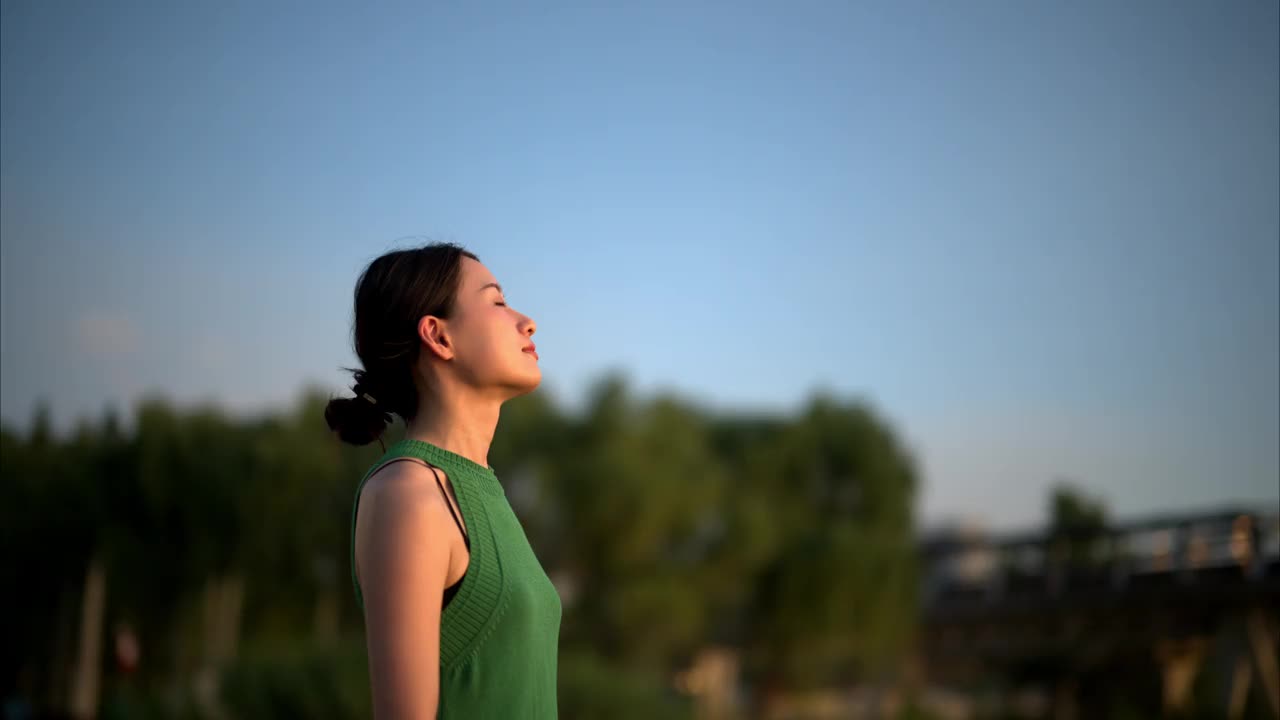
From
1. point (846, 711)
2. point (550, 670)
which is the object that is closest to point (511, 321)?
point (550, 670)

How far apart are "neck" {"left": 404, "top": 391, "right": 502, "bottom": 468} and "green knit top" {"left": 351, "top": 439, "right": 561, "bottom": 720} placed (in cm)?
4

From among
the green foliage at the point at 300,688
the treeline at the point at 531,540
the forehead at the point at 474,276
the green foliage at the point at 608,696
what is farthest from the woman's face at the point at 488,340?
the green foliage at the point at 608,696

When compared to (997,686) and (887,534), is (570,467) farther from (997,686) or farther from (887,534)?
(997,686)

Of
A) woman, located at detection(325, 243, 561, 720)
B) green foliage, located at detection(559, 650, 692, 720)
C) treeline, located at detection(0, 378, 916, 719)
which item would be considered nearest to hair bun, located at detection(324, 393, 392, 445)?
woman, located at detection(325, 243, 561, 720)

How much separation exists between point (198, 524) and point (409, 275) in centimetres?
1083

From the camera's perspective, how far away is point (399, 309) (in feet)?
5.21

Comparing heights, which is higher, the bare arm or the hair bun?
the hair bun

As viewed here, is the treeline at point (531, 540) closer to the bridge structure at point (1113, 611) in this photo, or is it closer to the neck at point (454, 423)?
the bridge structure at point (1113, 611)

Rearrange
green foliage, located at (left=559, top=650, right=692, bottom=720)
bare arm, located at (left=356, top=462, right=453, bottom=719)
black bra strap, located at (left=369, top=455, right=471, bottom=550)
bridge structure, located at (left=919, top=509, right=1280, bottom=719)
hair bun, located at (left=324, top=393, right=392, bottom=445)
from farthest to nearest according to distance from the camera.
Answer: green foliage, located at (left=559, top=650, right=692, bottom=720) → bridge structure, located at (left=919, top=509, right=1280, bottom=719) → hair bun, located at (left=324, top=393, right=392, bottom=445) → black bra strap, located at (left=369, top=455, right=471, bottom=550) → bare arm, located at (left=356, top=462, right=453, bottom=719)

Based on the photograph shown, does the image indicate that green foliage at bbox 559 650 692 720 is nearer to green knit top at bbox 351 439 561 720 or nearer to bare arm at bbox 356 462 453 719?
green knit top at bbox 351 439 561 720

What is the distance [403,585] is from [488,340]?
37 centimetres

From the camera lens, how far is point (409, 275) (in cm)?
159

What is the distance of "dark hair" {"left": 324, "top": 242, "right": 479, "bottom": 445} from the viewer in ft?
5.21

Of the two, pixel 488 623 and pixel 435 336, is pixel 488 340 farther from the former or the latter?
pixel 488 623
